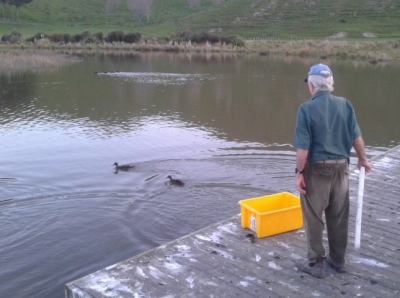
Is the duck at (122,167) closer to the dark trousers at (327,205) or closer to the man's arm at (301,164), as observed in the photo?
the dark trousers at (327,205)

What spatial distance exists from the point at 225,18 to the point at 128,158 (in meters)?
71.1

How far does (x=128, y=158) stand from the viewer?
13.0 m

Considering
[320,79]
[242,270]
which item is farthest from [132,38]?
[320,79]

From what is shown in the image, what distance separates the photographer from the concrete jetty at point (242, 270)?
487cm

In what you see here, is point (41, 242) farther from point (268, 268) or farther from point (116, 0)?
point (116, 0)

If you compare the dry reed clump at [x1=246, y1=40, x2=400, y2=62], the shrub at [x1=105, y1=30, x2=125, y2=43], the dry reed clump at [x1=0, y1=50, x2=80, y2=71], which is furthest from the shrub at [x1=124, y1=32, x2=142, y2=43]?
the dry reed clump at [x1=0, y1=50, x2=80, y2=71]

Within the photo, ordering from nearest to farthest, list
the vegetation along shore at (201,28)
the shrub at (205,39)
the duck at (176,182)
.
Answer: the duck at (176,182) < the vegetation along shore at (201,28) < the shrub at (205,39)

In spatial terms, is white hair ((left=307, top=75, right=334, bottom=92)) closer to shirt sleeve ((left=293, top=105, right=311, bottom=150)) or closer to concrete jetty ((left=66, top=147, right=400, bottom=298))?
shirt sleeve ((left=293, top=105, right=311, bottom=150))

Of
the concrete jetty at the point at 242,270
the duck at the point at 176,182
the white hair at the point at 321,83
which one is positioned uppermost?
the white hair at the point at 321,83

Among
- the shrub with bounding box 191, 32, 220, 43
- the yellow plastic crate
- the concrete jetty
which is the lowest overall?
the concrete jetty

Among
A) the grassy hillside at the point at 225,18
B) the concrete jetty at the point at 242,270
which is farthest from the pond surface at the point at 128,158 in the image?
the grassy hillside at the point at 225,18

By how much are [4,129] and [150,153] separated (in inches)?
212

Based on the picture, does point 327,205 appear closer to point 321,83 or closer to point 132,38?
point 321,83

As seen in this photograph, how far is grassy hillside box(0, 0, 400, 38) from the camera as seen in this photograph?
6888cm
